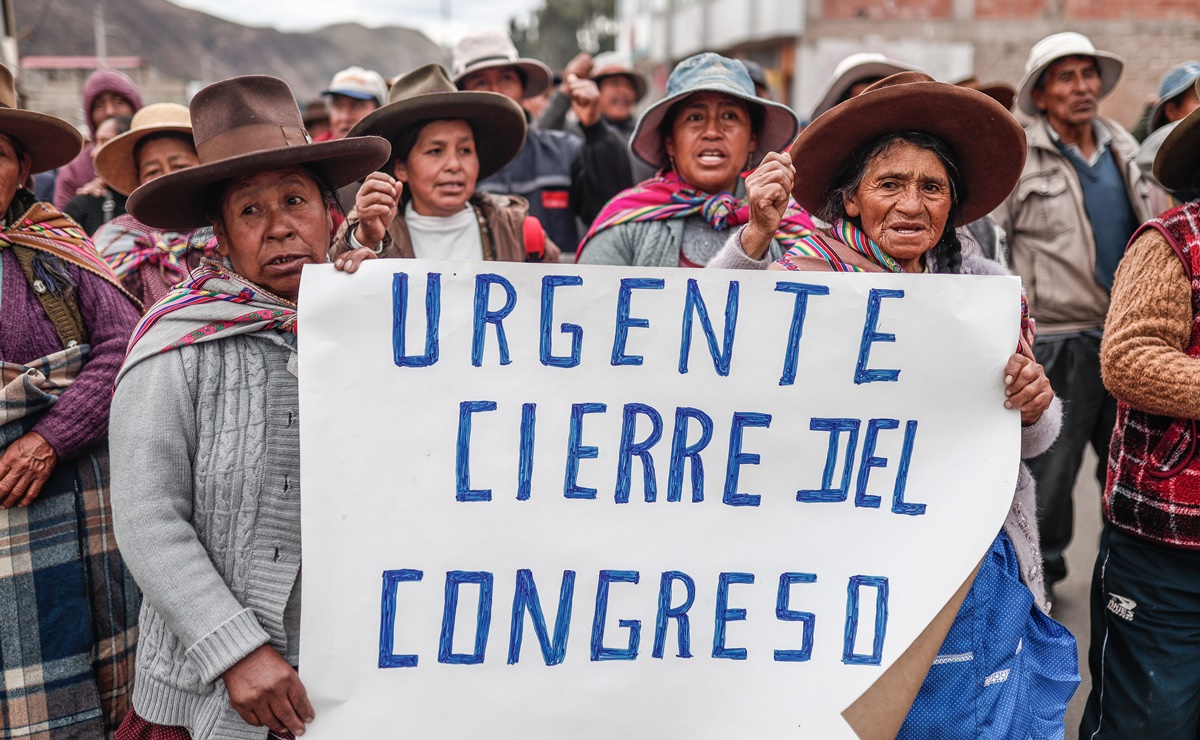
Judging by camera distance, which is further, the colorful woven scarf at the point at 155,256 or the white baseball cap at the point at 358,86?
the white baseball cap at the point at 358,86

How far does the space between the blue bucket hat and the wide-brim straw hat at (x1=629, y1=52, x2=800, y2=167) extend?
2.36 m

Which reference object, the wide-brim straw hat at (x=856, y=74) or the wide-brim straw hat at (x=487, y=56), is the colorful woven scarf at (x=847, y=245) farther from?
the wide-brim straw hat at (x=487, y=56)

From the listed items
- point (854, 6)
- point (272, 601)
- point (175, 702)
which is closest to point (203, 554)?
point (272, 601)

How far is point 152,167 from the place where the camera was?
413 centimetres

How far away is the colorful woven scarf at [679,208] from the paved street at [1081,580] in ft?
5.85

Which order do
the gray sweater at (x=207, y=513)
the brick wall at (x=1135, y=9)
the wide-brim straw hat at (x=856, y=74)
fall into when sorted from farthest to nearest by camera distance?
1. the brick wall at (x=1135, y=9)
2. the wide-brim straw hat at (x=856, y=74)
3. the gray sweater at (x=207, y=513)

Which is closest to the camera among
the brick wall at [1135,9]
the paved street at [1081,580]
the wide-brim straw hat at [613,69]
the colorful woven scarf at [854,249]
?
the colorful woven scarf at [854,249]

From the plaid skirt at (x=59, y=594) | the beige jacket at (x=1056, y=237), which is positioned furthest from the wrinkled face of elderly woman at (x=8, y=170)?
the beige jacket at (x=1056, y=237)

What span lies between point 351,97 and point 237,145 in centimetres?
423

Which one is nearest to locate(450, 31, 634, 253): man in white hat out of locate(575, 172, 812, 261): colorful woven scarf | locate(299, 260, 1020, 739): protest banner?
locate(575, 172, 812, 261): colorful woven scarf

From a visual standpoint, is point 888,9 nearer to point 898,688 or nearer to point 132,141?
point 132,141

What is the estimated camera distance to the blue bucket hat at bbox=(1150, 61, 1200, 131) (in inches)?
182

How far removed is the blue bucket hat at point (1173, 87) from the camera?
4.61 metres

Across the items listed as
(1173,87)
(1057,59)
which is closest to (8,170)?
(1057,59)
